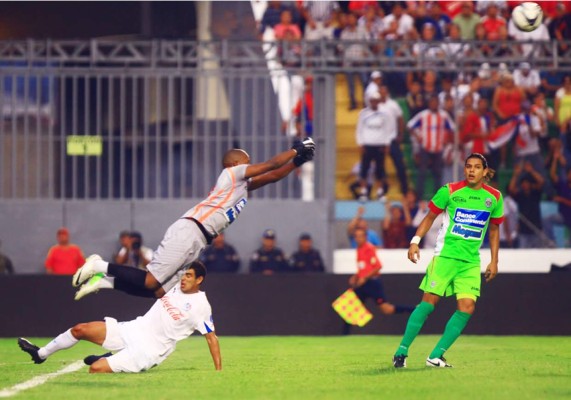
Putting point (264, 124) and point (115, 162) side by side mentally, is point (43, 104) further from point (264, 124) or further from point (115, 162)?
point (264, 124)

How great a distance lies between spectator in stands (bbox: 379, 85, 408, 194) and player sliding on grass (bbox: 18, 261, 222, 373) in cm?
1003

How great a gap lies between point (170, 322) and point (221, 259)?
8.52m

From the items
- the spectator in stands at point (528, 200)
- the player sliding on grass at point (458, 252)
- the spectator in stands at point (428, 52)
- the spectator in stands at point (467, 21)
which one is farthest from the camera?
the spectator in stands at point (467, 21)

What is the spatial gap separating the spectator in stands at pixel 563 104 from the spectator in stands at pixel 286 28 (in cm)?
459

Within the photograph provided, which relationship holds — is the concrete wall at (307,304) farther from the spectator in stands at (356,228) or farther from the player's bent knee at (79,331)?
the player's bent knee at (79,331)

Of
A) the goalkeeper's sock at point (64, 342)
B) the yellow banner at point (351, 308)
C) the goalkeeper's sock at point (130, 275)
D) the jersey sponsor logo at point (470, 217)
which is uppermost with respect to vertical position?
the jersey sponsor logo at point (470, 217)

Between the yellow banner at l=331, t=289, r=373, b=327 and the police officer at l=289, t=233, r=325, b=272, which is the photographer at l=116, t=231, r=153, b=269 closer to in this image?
the police officer at l=289, t=233, r=325, b=272

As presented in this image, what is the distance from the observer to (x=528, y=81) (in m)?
21.8

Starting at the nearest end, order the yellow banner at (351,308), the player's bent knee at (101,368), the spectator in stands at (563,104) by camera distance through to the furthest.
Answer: the player's bent knee at (101,368) → the yellow banner at (351,308) → the spectator in stands at (563,104)

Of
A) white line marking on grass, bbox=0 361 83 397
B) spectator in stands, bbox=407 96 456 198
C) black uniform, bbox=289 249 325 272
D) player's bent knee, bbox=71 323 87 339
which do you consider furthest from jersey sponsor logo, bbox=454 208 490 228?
spectator in stands, bbox=407 96 456 198

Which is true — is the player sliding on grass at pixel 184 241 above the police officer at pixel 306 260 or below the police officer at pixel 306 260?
above

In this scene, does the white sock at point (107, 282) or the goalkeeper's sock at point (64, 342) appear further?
the goalkeeper's sock at point (64, 342)

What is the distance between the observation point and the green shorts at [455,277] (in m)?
11.5

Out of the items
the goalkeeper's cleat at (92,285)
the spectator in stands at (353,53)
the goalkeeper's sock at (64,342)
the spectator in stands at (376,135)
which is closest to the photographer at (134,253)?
the spectator in stands at (376,135)
